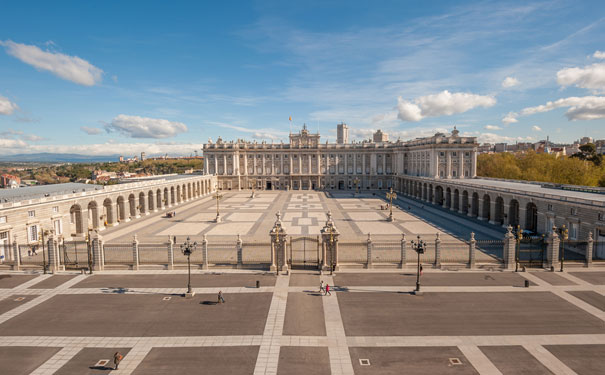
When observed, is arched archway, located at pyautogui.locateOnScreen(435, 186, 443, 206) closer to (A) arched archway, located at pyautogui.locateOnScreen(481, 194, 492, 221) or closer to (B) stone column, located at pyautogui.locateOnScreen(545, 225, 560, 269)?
(A) arched archway, located at pyautogui.locateOnScreen(481, 194, 492, 221)

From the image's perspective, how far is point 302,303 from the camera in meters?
20.3

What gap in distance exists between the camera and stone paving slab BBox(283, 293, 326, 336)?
1705 centimetres

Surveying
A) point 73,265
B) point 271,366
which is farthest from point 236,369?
point 73,265

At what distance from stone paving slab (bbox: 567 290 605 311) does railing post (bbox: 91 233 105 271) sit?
118 feet

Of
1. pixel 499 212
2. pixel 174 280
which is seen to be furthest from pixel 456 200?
pixel 174 280

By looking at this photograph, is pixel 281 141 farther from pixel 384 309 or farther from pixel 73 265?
pixel 384 309

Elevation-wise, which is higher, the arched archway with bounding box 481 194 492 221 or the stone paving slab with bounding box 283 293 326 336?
the arched archway with bounding box 481 194 492 221

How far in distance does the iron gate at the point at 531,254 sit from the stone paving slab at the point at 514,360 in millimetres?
12480

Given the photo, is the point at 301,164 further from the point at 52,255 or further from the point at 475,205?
the point at 52,255

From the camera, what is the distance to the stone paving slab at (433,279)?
23297mm

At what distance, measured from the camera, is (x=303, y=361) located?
1453cm

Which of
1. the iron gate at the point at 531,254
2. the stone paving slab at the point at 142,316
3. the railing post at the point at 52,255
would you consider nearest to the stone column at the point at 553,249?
the iron gate at the point at 531,254

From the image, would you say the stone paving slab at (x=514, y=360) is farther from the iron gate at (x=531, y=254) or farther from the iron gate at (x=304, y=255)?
the iron gate at (x=304, y=255)

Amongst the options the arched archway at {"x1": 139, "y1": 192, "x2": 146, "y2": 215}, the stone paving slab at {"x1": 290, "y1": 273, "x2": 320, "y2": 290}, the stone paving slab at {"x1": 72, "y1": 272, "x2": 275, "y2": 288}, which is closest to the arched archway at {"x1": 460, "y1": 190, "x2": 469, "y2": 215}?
the stone paving slab at {"x1": 290, "y1": 273, "x2": 320, "y2": 290}
